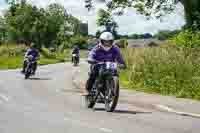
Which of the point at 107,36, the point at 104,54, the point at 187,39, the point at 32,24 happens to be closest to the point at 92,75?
the point at 104,54

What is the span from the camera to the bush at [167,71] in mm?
20141

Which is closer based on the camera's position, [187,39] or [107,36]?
[107,36]

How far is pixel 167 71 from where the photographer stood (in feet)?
72.4

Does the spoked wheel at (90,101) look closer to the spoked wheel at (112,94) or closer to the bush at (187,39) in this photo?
the spoked wheel at (112,94)

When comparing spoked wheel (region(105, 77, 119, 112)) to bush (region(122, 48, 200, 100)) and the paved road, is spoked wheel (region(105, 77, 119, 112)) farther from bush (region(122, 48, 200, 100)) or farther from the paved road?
bush (region(122, 48, 200, 100))

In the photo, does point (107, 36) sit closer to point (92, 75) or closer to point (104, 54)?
point (104, 54)

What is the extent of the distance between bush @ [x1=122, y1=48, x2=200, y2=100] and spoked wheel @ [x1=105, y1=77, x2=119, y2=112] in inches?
191

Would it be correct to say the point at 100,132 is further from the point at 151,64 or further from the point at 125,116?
the point at 151,64

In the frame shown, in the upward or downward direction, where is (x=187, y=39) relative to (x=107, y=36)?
upward

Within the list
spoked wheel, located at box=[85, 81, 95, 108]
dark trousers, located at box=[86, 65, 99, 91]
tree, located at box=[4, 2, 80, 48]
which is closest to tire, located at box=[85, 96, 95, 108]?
spoked wheel, located at box=[85, 81, 95, 108]

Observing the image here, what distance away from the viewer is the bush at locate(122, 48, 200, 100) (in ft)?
66.1

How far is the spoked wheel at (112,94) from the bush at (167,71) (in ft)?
15.9

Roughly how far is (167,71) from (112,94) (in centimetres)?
799

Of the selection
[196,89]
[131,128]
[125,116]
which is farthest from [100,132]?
[196,89]
